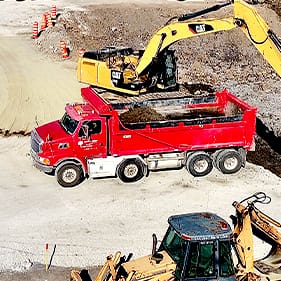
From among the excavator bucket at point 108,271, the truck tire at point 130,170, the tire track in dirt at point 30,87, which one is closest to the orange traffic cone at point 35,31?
the tire track in dirt at point 30,87

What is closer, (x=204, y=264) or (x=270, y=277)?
(x=204, y=264)

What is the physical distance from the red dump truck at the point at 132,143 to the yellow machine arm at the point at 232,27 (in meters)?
2.02

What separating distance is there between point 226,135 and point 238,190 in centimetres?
179

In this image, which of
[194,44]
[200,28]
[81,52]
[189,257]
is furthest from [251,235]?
[194,44]

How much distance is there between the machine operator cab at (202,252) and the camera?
→ 41.4ft

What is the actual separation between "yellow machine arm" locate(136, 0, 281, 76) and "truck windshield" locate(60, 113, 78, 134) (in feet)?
20.5

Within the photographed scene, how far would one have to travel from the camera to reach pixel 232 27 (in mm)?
24203

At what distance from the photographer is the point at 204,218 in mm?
13445

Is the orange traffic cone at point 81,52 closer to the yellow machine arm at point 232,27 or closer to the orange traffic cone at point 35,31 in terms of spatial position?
the orange traffic cone at point 35,31

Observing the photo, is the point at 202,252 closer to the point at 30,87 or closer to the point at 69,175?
the point at 69,175

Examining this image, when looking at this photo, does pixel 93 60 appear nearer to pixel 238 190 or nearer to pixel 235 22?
pixel 235 22

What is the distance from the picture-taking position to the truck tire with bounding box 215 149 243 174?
21.5 m

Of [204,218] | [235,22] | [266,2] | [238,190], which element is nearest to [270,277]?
[204,218]

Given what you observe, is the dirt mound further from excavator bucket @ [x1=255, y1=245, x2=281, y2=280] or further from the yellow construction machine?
the yellow construction machine
